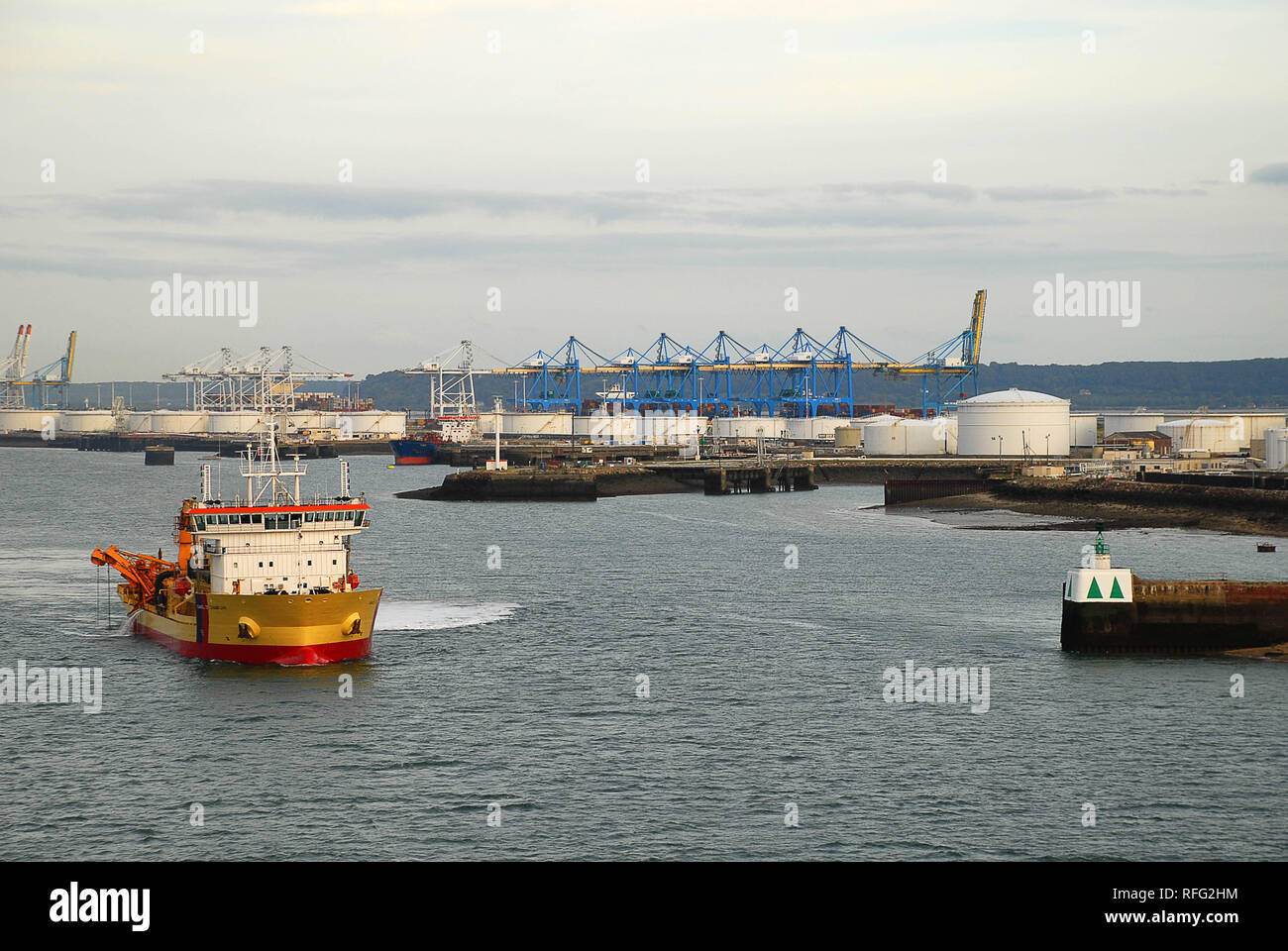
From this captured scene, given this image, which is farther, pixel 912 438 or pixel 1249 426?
pixel 912 438

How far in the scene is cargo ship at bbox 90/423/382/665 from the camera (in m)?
41.1

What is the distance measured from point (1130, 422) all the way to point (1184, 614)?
15355cm

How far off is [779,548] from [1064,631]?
1570 inches

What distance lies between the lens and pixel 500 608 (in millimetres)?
56375

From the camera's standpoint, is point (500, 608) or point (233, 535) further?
point (500, 608)

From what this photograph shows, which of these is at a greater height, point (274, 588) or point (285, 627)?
point (274, 588)

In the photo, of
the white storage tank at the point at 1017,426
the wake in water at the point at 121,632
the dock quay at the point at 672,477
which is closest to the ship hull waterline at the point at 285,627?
the wake in water at the point at 121,632

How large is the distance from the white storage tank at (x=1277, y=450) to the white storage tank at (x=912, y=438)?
63.1 metres

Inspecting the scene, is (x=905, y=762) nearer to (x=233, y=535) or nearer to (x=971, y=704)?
(x=971, y=704)

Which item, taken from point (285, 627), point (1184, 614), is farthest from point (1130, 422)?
point (285, 627)

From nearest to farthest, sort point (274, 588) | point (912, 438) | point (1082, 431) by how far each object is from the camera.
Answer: point (274, 588)
point (912, 438)
point (1082, 431)

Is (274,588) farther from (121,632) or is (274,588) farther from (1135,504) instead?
(1135,504)

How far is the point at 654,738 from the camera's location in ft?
108
